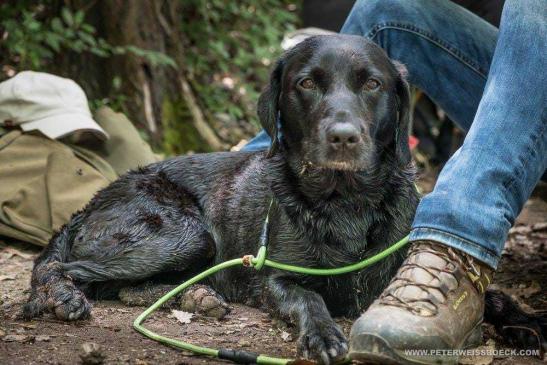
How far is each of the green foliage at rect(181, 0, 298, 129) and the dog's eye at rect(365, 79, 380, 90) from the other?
15.2 feet

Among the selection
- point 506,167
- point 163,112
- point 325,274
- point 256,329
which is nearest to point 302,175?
point 325,274

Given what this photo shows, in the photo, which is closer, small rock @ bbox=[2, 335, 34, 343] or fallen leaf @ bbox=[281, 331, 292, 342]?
small rock @ bbox=[2, 335, 34, 343]

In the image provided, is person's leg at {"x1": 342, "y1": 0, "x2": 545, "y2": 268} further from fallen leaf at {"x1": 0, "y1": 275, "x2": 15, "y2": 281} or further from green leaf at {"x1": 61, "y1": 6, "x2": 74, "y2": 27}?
green leaf at {"x1": 61, "y1": 6, "x2": 74, "y2": 27}

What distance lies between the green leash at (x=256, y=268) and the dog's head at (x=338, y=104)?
423 mm

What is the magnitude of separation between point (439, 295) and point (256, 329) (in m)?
1.03

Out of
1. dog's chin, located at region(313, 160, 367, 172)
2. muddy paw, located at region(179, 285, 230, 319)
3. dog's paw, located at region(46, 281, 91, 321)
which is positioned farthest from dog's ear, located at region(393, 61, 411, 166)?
dog's paw, located at region(46, 281, 91, 321)

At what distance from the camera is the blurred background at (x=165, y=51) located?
6.37 meters

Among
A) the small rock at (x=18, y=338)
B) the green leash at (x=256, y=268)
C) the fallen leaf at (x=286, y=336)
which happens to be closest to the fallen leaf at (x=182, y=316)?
the green leash at (x=256, y=268)

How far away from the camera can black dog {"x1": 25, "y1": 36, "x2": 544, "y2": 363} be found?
10.8 ft

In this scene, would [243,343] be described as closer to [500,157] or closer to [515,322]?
[515,322]

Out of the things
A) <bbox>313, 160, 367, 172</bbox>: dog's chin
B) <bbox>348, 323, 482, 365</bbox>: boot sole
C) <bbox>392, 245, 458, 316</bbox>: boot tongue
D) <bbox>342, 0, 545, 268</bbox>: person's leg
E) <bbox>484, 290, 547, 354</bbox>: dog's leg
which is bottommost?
<bbox>484, 290, 547, 354</bbox>: dog's leg

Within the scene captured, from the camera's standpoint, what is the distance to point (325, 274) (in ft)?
11.2

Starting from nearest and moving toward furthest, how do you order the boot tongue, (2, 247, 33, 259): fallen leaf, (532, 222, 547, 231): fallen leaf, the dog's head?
the boot tongue, the dog's head, (2, 247, 33, 259): fallen leaf, (532, 222, 547, 231): fallen leaf

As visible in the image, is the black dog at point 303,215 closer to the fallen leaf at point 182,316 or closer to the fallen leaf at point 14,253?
the fallen leaf at point 182,316
